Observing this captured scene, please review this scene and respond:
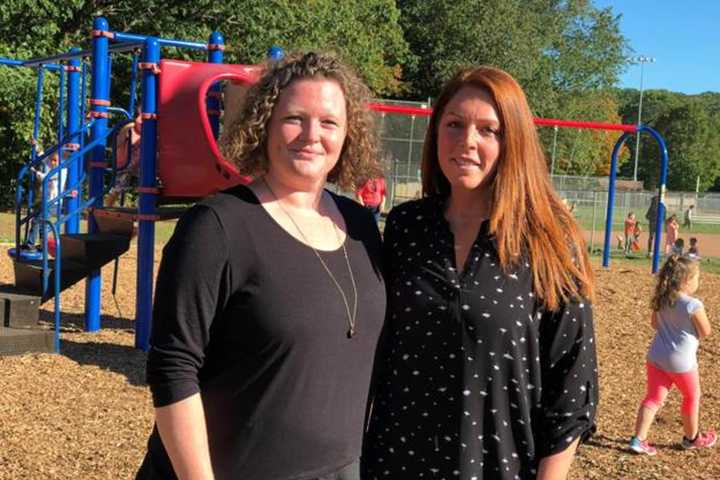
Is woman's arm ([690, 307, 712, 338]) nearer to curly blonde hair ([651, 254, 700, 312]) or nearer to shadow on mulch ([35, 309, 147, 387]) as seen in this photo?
curly blonde hair ([651, 254, 700, 312])

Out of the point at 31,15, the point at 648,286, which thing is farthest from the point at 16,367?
the point at 31,15

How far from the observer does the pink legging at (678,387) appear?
479 cm

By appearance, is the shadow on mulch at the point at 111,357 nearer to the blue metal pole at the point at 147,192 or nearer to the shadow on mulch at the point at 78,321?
the blue metal pole at the point at 147,192

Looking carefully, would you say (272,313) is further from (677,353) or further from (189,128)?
(189,128)

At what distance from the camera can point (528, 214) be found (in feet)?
6.12

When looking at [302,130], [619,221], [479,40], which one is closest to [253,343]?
[302,130]

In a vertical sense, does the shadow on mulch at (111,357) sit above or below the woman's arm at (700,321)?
below

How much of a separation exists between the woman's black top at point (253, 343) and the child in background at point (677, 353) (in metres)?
3.54

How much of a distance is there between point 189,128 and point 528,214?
458 cm

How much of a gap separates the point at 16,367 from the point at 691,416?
440 cm

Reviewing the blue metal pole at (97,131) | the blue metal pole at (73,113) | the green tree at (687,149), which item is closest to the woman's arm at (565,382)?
the blue metal pole at (97,131)

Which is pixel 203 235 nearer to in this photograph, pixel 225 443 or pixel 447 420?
pixel 225 443

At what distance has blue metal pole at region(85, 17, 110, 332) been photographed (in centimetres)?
688

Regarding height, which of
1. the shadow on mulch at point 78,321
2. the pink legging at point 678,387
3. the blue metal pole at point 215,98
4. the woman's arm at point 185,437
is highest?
the blue metal pole at point 215,98
